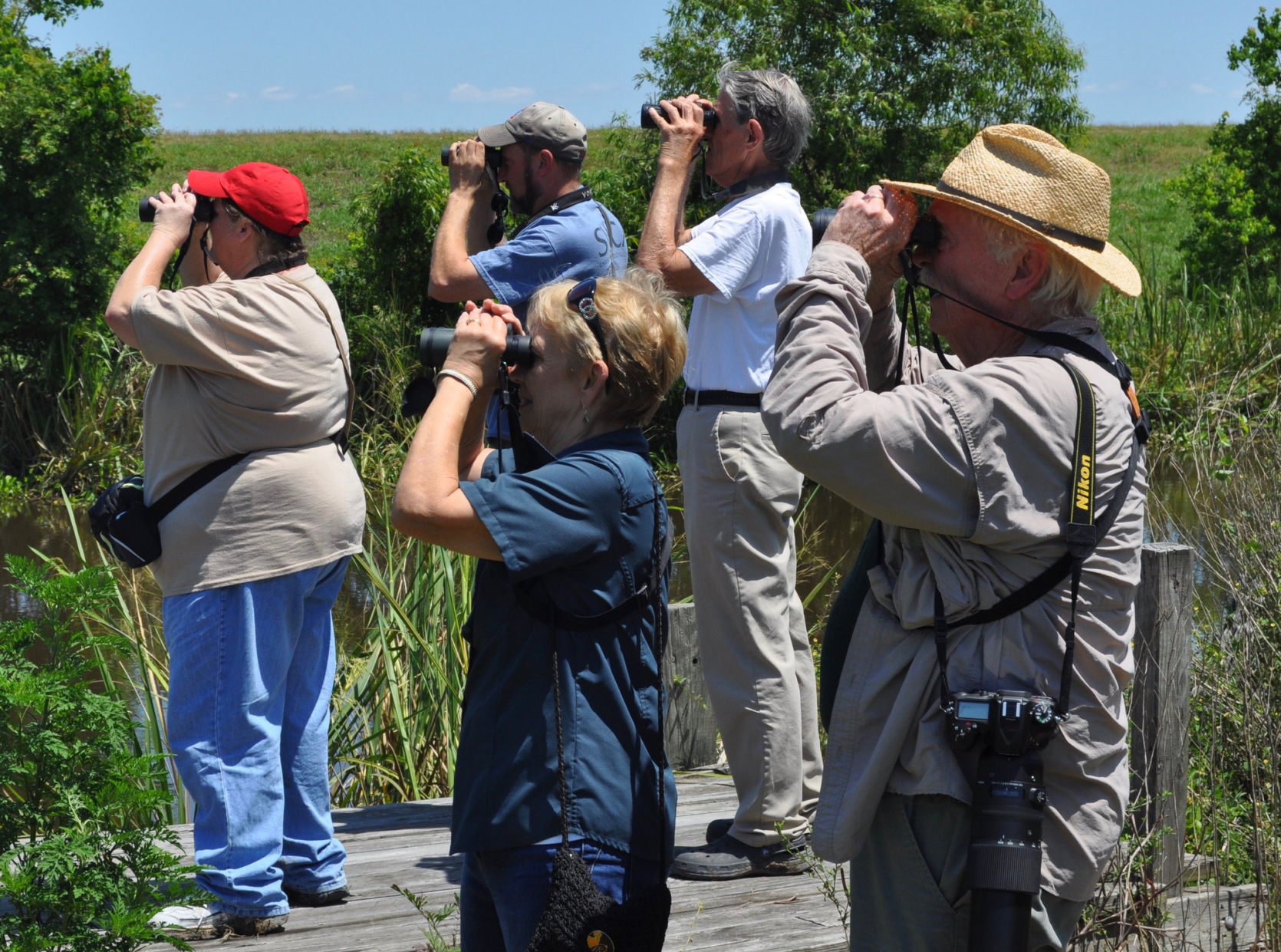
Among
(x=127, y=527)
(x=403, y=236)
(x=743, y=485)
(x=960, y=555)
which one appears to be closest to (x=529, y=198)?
(x=743, y=485)

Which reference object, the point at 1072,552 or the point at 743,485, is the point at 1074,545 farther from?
the point at 743,485

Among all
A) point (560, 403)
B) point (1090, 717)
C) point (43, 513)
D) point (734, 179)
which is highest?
point (734, 179)

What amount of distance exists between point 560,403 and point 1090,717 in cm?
98

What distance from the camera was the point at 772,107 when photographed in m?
3.55

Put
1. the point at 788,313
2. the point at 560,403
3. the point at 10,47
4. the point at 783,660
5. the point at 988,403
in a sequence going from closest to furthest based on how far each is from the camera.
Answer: the point at 988,403 < the point at 788,313 < the point at 560,403 < the point at 783,660 < the point at 10,47

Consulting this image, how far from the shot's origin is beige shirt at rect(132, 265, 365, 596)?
3.06 metres

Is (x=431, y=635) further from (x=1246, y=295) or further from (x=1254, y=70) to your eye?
(x=1254, y=70)

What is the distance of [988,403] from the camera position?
1884 millimetres

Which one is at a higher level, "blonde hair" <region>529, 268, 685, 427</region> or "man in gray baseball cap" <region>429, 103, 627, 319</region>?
"man in gray baseball cap" <region>429, 103, 627, 319</region>

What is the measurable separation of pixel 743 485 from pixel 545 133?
46.0 inches

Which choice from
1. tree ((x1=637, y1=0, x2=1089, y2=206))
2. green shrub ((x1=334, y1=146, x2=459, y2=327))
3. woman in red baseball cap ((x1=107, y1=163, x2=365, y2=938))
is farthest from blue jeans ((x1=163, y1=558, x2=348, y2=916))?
tree ((x1=637, y1=0, x2=1089, y2=206))

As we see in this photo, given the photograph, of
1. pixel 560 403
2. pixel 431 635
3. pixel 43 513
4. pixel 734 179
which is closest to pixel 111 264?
pixel 43 513

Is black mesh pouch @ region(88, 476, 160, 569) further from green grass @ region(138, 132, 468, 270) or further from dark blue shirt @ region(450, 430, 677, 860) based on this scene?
green grass @ region(138, 132, 468, 270)

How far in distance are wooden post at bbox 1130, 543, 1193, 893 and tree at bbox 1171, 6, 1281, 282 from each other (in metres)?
13.2
